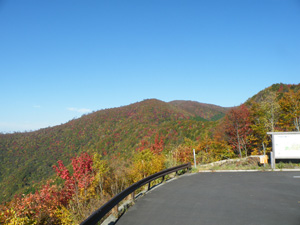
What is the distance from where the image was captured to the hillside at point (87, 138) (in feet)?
202

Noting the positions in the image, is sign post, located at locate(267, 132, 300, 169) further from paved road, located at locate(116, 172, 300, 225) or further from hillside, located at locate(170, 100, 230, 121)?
hillside, located at locate(170, 100, 230, 121)

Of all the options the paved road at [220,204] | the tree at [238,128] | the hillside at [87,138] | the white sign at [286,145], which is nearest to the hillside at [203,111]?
the hillside at [87,138]

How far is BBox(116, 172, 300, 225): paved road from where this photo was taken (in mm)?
5531

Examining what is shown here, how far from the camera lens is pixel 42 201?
1459 centimetres

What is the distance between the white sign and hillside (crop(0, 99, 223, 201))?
34.2m

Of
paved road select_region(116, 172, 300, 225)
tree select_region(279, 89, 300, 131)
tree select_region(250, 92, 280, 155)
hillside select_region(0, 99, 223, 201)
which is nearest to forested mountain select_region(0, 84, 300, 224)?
tree select_region(279, 89, 300, 131)

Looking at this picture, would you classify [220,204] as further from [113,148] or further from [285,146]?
[113,148]

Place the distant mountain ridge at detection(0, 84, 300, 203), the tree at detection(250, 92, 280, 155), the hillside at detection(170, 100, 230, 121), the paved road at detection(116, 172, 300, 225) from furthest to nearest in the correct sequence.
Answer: the hillside at detection(170, 100, 230, 121) < the distant mountain ridge at detection(0, 84, 300, 203) < the tree at detection(250, 92, 280, 155) < the paved road at detection(116, 172, 300, 225)

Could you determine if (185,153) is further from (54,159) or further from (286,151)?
(54,159)

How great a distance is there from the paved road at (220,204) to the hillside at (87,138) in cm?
3833

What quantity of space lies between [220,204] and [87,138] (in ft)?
307

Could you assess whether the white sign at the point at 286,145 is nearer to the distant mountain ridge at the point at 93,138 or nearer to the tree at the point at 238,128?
the tree at the point at 238,128

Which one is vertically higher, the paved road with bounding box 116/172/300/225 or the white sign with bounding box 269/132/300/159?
the white sign with bounding box 269/132/300/159

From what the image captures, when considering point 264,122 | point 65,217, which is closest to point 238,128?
point 264,122
